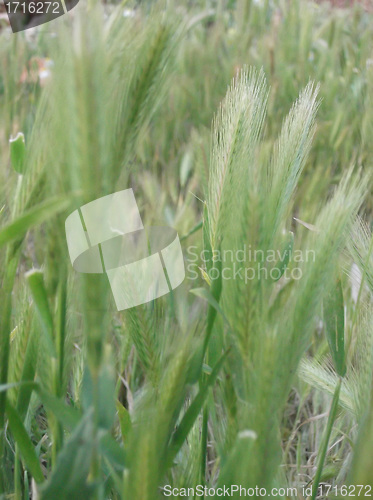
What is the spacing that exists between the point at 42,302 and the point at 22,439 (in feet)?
0.33

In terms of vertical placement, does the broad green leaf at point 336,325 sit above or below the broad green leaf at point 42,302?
below

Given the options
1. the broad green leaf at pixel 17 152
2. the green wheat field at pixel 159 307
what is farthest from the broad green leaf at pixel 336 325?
the broad green leaf at pixel 17 152

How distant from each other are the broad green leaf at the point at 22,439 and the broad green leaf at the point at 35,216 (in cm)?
12

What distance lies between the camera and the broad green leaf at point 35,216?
264mm

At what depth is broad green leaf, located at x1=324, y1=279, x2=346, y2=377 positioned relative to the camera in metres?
0.43

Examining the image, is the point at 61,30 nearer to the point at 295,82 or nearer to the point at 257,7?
the point at 295,82

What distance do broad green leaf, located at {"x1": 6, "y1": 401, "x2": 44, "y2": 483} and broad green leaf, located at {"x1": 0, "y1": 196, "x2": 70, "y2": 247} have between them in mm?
116

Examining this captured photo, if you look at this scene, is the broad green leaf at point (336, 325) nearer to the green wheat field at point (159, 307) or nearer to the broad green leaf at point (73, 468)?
the green wheat field at point (159, 307)

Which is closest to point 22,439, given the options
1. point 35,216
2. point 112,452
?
point 112,452

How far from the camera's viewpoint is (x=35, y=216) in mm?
282

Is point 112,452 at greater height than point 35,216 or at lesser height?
lesser

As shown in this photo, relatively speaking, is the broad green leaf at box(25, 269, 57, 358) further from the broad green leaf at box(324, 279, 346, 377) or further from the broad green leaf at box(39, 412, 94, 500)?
the broad green leaf at box(324, 279, 346, 377)

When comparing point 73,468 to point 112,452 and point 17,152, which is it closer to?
point 112,452

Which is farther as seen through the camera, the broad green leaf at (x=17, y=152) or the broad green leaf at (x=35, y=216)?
the broad green leaf at (x=17, y=152)
